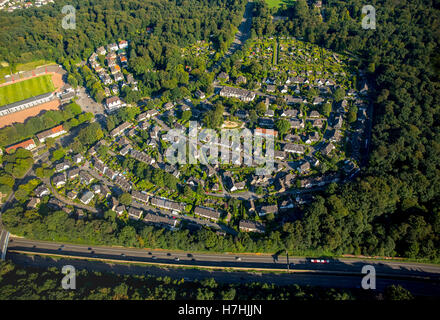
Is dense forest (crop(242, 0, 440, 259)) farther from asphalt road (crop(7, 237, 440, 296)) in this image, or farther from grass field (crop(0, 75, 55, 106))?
grass field (crop(0, 75, 55, 106))

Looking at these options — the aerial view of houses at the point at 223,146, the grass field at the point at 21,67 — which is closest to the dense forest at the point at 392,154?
the aerial view of houses at the point at 223,146

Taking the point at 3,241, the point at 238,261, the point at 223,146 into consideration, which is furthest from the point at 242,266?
the point at 3,241

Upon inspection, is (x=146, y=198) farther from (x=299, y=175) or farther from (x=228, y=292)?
(x=299, y=175)

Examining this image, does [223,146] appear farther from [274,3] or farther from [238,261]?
[274,3]

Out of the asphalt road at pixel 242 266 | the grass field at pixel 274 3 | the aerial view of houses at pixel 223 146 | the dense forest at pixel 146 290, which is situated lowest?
the asphalt road at pixel 242 266

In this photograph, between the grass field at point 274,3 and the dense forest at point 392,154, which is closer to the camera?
the dense forest at point 392,154

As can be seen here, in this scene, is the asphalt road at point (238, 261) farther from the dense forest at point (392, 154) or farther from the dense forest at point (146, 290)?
the dense forest at point (146, 290)
